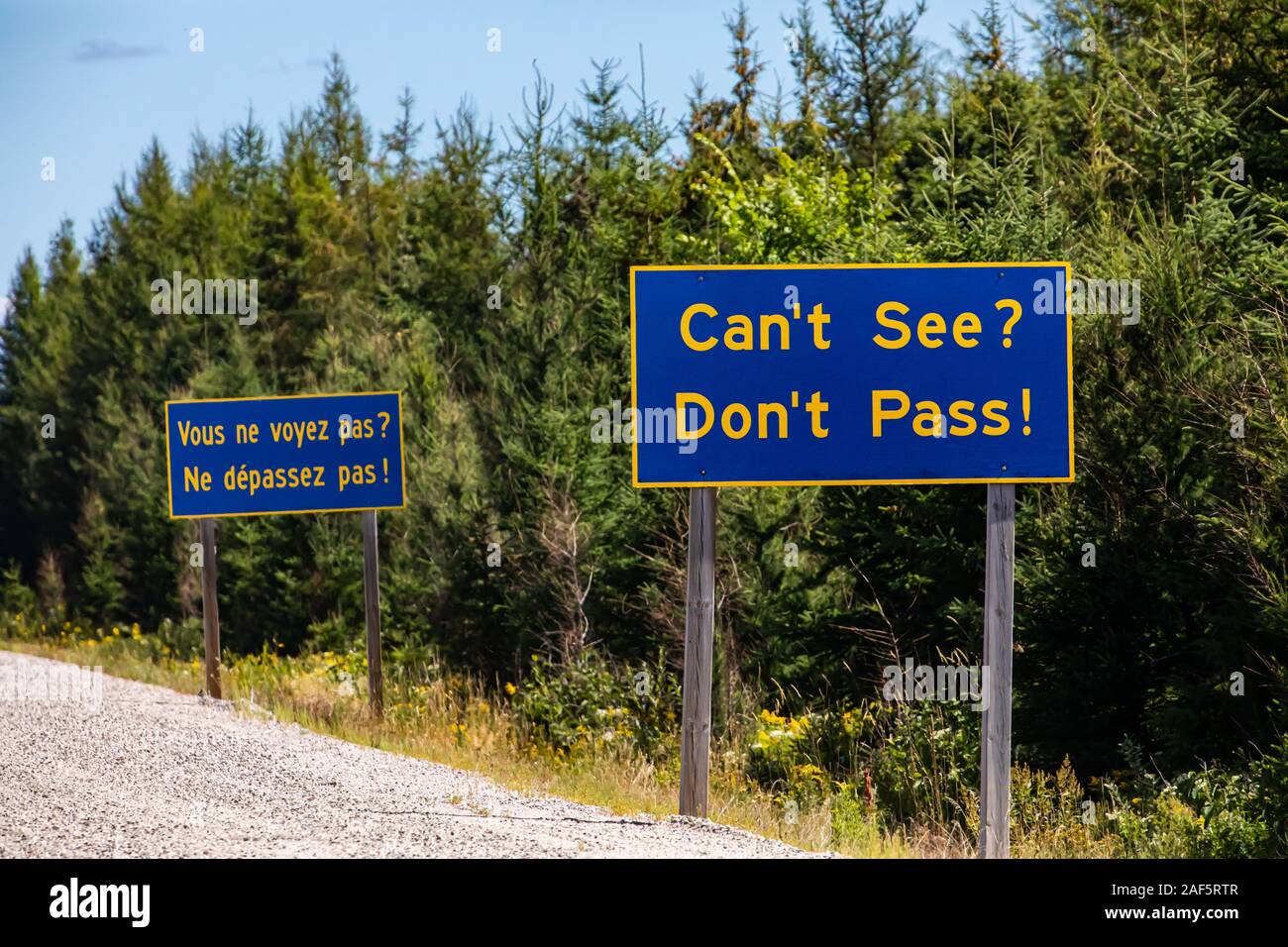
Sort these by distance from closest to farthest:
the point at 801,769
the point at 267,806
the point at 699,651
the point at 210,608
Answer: the point at 267,806, the point at 699,651, the point at 801,769, the point at 210,608

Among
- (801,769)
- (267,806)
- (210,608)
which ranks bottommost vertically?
(801,769)

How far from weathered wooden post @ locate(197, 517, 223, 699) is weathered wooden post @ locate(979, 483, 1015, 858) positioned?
29.8ft

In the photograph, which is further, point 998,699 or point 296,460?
point 296,460

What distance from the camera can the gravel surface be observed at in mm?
6027

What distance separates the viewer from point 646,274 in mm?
7395

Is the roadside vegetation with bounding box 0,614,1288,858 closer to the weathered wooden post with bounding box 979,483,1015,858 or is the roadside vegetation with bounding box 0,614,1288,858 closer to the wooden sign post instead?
the weathered wooden post with bounding box 979,483,1015,858

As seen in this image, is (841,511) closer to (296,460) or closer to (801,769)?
(801,769)

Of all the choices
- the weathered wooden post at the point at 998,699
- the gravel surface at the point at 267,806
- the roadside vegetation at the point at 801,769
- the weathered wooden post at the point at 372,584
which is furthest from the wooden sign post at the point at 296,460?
the weathered wooden post at the point at 998,699

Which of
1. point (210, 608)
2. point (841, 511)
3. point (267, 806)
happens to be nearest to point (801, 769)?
point (841, 511)

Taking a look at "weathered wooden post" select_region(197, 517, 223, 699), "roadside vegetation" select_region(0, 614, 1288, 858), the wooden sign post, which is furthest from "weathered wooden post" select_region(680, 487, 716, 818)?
"weathered wooden post" select_region(197, 517, 223, 699)

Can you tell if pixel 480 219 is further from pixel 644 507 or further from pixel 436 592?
pixel 644 507

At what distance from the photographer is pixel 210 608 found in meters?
14.1

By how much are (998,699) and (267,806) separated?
3.88 metres

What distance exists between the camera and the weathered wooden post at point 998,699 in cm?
698
